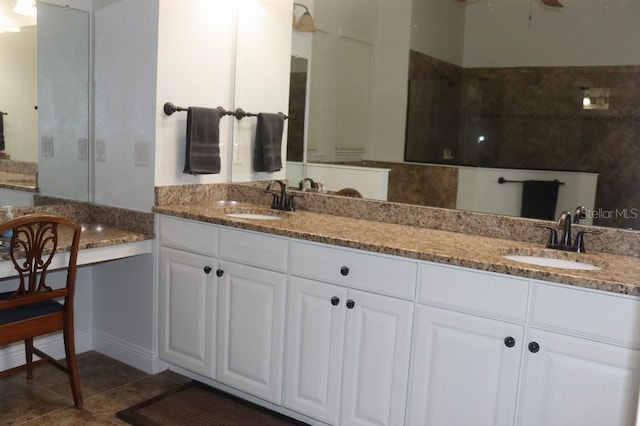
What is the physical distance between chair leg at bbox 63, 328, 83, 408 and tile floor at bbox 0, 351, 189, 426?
0.19ft

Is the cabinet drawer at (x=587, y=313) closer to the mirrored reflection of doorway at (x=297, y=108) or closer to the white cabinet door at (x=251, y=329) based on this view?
the white cabinet door at (x=251, y=329)

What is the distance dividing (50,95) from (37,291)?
3.59ft

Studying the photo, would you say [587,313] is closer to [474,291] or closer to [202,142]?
[474,291]

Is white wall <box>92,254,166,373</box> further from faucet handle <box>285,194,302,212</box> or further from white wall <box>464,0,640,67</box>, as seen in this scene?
white wall <box>464,0,640,67</box>

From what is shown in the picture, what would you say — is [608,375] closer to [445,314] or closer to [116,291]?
[445,314]

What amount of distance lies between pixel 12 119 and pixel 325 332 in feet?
5.88

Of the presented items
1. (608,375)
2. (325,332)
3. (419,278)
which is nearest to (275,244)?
(325,332)

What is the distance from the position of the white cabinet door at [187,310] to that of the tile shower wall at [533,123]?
1.15 meters

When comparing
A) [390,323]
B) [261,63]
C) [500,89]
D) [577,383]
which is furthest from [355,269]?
[261,63]

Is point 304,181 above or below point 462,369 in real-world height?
above

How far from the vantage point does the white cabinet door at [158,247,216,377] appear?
2.79m

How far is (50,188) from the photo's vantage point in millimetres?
3051

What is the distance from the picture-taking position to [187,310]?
2885mm

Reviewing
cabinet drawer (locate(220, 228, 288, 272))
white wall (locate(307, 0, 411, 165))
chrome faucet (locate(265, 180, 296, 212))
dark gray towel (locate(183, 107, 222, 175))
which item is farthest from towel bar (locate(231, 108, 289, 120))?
cabinet drawer (locate(220, 228, 288, 272))
